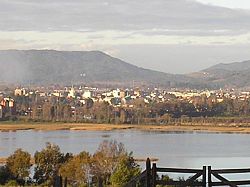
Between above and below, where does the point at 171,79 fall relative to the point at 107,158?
above

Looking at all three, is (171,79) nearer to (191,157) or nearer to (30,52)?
(30,52)

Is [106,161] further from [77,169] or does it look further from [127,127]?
[127,127]

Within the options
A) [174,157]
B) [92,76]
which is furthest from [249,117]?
[92,76]

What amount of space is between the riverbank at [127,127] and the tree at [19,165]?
111 ft

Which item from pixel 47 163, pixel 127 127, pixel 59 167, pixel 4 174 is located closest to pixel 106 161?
pixel 59 167

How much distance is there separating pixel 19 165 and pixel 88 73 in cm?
15966

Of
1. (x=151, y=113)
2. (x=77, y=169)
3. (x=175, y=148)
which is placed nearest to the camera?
(x=77, y=169)

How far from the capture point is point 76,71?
582 ft

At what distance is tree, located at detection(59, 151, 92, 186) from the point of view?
16.7 metres

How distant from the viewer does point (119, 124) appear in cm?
6094

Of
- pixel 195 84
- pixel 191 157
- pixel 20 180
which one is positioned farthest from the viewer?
pixel 195 84

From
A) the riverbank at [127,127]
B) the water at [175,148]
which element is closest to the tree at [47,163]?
the water at [175,148]

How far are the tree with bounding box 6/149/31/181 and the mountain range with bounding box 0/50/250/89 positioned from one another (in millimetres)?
128594

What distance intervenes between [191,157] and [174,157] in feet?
3.11
